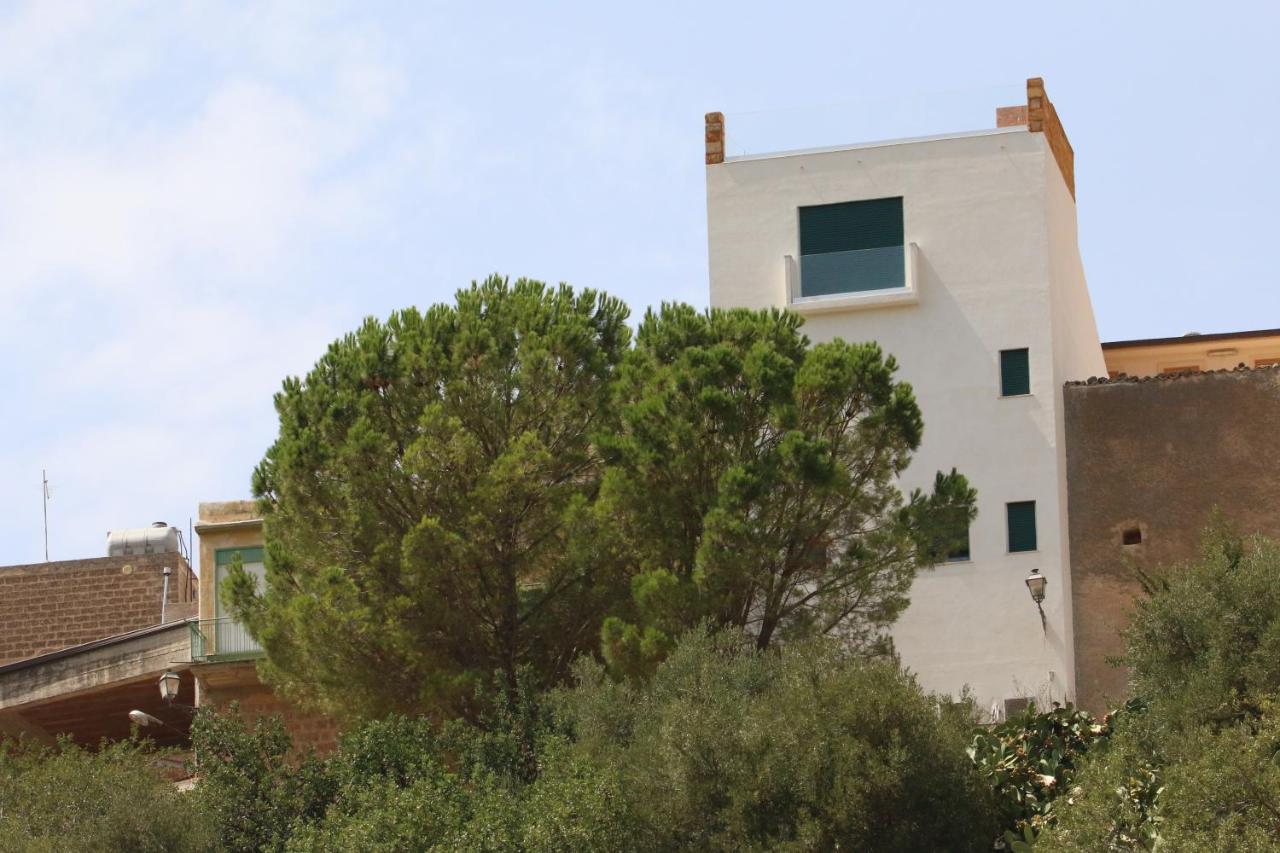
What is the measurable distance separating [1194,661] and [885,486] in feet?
17.8

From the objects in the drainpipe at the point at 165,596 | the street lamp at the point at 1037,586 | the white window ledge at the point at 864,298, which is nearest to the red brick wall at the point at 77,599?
the drainpipe at the point at 165,596

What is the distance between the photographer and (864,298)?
3166 centimetres

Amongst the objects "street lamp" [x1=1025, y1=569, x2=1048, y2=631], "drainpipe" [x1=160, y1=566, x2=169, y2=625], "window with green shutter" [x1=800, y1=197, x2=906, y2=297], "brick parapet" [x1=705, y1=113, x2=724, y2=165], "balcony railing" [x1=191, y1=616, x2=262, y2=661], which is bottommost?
"balcony railing" [x1=191, y1=616, x2=262, y2=661]

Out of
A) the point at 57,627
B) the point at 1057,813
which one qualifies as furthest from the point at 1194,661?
the point at 57,627

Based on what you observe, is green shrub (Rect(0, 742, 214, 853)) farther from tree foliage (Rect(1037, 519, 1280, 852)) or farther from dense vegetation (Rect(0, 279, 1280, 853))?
tree foliage (Rect(1037, 519, 1280, 852))

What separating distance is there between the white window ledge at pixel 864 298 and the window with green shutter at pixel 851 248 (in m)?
0.13

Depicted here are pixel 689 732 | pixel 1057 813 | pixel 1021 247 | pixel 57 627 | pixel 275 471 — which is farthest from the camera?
pixel 57 627

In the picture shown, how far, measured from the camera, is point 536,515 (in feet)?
77.2

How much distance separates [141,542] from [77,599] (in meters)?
2.14

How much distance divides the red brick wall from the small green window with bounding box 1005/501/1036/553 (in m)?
16.0

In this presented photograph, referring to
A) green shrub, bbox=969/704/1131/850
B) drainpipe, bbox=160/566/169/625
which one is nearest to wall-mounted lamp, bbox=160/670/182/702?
drainpipe, bbox=160/566/169/625

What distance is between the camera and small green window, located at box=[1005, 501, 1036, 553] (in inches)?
1201

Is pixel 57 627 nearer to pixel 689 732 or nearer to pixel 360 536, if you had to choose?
pixel 360 536

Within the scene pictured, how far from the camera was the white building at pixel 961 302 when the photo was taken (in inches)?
1195
